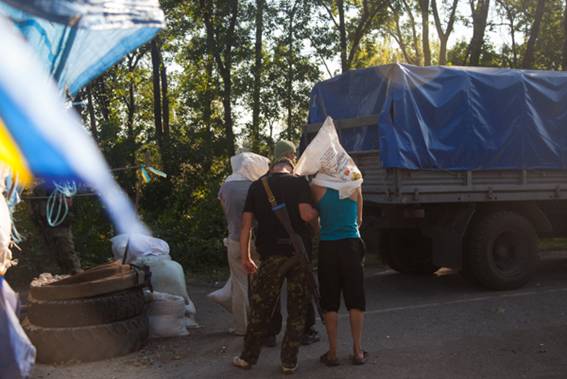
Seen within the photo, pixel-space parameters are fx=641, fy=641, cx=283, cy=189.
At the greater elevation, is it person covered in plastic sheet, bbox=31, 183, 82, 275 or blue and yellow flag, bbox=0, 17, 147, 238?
blue and yellow flag, bbox=0, 17, 147, 238

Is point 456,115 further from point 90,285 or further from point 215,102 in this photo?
point 215,102

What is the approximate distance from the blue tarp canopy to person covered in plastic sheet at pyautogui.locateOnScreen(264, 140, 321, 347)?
2358 millimetres

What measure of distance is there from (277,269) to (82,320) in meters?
1.84

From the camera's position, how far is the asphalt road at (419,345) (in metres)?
5.21

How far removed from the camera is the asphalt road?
17.1ft

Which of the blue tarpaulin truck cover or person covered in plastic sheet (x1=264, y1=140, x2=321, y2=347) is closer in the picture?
person covered in plastic sheet (x1=264, y1=140, x2=321, y2=347)

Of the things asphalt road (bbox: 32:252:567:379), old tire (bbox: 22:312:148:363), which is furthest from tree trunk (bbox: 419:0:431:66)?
old tire (bbox: 22:312:148:363)

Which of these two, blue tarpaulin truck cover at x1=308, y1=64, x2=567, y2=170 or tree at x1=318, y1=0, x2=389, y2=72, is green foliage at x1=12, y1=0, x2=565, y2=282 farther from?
blue tarpaulin truck cover at x1=308, y1=64, x2=567, y2=170

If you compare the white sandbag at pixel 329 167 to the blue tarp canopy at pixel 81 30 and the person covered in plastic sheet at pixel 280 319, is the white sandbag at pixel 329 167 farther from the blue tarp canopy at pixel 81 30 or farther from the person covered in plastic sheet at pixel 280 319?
the blue tarp canopy at pixel 81 30

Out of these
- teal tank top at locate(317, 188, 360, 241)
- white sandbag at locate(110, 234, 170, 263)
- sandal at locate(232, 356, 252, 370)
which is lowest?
sandal at locate(232, 356, 252, 370)

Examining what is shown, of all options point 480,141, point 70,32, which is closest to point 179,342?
point 70,32

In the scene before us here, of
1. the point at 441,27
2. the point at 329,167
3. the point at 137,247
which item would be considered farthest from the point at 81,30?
the point at 441,27

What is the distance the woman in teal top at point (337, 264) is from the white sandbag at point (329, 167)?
62 millimetres

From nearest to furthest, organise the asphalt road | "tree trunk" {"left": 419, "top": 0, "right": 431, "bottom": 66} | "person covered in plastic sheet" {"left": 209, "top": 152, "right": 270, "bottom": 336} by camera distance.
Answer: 1. the asphalt road
2. "person covered in plastic sheet" {"left": 209, "top": 152, "right": 270, "bottom": 336}
3. "tree trunk" {"left": 419, "top": 0, "right": 431, "bottom": 66}
